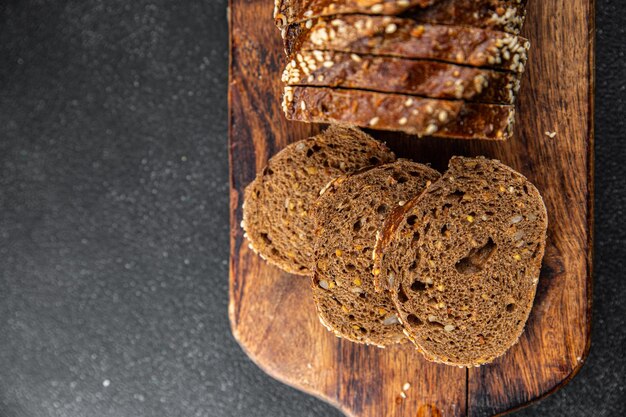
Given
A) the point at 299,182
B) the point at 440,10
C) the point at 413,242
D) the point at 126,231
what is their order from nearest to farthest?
the point at 440,10 < the point at 413,242 < the point at 299,182 < the point at 126,231

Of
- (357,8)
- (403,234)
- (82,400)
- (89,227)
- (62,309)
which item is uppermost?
(357,8)

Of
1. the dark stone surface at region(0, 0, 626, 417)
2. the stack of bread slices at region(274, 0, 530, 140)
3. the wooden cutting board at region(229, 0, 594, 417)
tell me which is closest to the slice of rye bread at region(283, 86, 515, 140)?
the stack of bread slices at region(274, 0, 530, 140)

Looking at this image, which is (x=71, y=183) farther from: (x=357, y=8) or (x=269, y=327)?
(x=357, y=8)

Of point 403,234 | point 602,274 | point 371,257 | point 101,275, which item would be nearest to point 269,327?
point 371,257

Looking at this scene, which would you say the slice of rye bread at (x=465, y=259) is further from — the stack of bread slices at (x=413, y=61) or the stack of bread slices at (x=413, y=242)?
the stack of bread slices at (x=413, y=61)

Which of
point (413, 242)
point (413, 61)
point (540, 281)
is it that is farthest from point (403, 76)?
point (540, 281)

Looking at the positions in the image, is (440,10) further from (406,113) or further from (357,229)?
(357,229)
